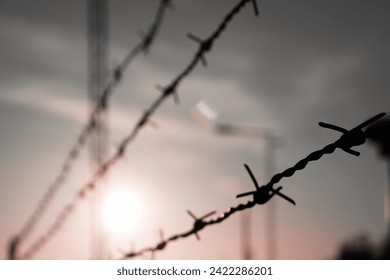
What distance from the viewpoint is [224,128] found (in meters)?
16.9

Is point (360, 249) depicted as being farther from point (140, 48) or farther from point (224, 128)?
point (140, 48)

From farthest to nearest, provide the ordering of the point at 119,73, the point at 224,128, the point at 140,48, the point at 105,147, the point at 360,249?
the point at 360,249, the point at 224,128, the point at 105,147, the point at 119,73, the point at 140,48
